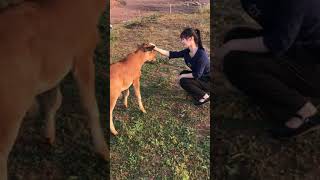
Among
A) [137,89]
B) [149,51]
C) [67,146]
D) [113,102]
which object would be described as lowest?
[67,146]

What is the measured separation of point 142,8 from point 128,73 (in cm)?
51

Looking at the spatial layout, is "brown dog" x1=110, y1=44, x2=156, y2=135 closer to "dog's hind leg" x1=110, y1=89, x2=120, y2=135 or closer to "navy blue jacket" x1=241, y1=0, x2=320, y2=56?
"dog's hind leg" x1=110, y1=89, x2=120, y2=135

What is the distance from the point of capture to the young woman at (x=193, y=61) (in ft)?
14.5

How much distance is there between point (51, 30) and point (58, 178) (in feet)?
3.58

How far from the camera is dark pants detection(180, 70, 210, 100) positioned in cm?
446

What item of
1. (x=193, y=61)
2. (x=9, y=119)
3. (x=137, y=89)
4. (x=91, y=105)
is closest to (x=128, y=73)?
(x=137, y=89)

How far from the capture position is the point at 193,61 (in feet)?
14.5

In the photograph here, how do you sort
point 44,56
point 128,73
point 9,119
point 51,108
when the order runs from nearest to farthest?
point 9,119 < point 44,56 < point 128,73 < point 51,108

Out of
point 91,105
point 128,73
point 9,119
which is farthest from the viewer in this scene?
point 91,105

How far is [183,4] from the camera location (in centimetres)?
461

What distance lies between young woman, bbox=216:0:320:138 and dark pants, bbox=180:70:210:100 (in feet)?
1.12

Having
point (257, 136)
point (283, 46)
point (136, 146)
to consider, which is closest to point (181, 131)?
point (136, 146)

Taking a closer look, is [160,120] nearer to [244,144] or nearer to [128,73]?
[128,73]

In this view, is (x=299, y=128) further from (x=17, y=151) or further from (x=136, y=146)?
(x=17, y=151)
